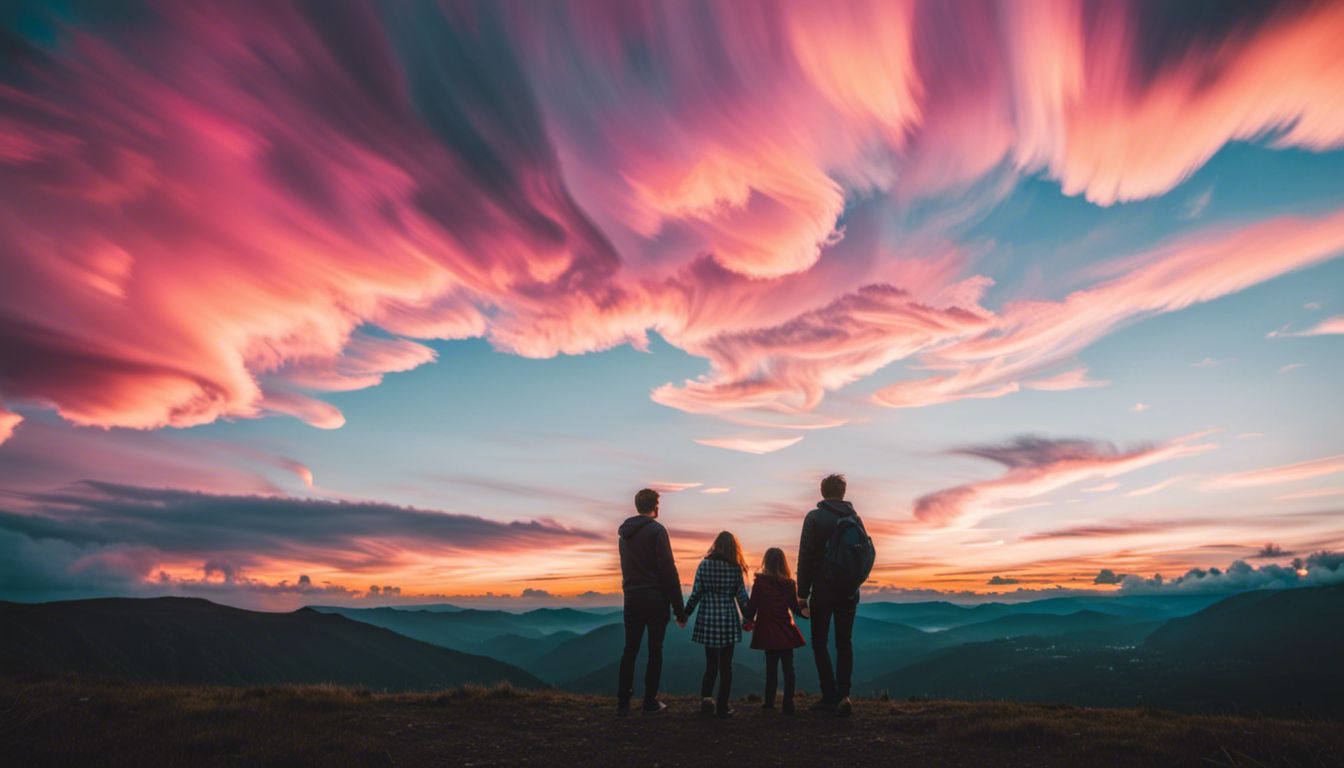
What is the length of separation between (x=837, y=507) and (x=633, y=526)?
10.3 feet

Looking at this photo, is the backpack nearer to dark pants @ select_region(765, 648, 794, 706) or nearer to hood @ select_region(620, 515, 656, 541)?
dark pants @ select_region(765, 648, 794, 706)

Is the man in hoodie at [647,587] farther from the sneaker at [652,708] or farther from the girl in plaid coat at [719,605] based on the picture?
the girl in plaid coat at [719,605]

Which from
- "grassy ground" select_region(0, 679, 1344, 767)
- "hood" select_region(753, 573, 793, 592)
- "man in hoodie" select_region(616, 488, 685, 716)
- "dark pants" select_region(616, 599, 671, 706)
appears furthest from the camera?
"hood" select_region(753, 573, 793, 592)

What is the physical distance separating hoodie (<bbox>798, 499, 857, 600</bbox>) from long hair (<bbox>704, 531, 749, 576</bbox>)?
889 millimetres

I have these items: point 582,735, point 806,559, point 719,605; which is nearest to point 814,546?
point 806,559

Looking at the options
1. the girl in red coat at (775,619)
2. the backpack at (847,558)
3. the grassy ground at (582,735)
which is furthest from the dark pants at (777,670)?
the backpack at (847,558)

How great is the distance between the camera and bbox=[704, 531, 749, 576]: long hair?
10031 mm

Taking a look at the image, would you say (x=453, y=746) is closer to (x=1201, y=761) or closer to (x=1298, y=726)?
(x=1201, y=761)

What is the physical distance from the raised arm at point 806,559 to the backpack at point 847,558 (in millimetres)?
187

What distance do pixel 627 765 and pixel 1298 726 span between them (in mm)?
8884

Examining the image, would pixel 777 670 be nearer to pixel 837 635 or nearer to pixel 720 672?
pixel 720 672

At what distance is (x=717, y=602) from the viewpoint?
9828 mm

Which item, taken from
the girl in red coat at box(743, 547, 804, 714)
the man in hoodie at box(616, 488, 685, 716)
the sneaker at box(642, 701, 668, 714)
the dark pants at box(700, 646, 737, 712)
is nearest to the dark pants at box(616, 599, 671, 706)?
the man in hoodie at box(616, 488, 685, 716)

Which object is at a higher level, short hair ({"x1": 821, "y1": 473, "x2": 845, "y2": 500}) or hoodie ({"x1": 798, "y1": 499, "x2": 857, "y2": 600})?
short hair ({"x1": 821, "y1": 473, "x2": 845, "y2": 500})
